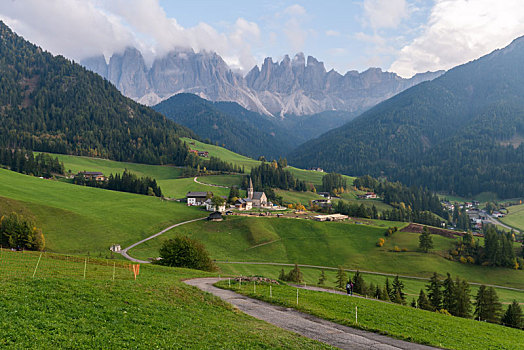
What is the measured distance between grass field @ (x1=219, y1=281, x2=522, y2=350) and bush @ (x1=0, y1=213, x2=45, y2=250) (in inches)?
2315

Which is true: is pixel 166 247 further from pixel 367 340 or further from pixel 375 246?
pixel 375 246

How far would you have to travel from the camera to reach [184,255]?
2586 inches

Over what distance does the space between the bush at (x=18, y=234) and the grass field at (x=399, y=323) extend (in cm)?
5879

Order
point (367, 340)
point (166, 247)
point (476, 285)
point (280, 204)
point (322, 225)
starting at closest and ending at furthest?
point (367, 340)
point (166, 247)
point (476, 285)
point (322, 225)
point (280, 204)

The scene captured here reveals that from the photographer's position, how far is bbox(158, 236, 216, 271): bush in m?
64.6

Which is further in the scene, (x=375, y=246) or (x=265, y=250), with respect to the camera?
(x=375, y=246)

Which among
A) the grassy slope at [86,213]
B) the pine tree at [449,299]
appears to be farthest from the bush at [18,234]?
the pine tree at [449,299]

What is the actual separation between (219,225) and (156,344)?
10417cm

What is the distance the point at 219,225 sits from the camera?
396ft

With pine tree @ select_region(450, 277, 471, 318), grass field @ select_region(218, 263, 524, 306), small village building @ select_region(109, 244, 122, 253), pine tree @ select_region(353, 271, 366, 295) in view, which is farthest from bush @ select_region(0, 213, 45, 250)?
pine tree @ select_region(450, 277, 471, 318)

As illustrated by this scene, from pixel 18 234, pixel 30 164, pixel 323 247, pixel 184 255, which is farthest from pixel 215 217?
pixel 30 164

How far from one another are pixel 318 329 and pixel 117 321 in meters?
16.0

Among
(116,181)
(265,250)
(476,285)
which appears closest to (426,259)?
(476,285)

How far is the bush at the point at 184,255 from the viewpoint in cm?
6456
